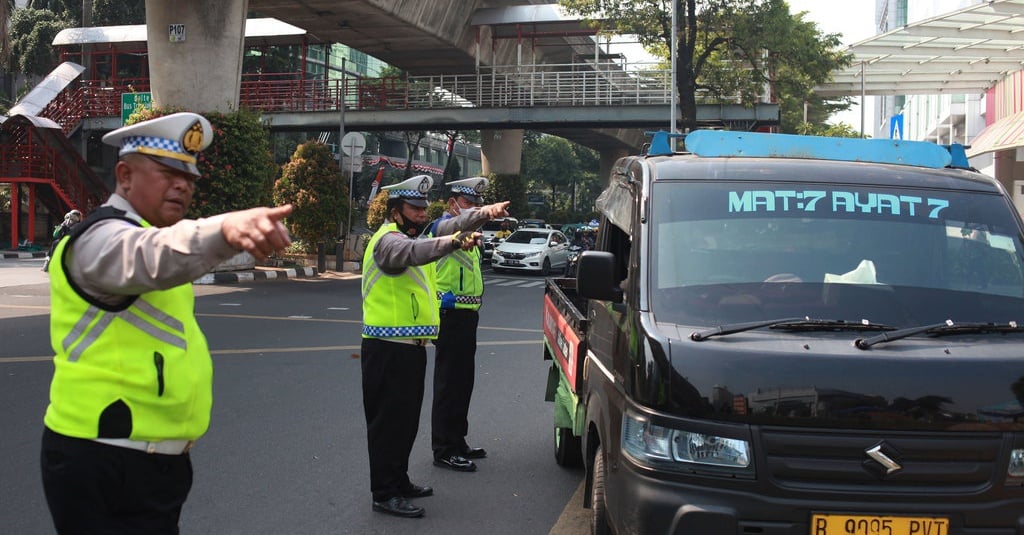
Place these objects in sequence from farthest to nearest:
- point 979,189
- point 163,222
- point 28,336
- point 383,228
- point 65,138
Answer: point 65,138, point 28,336, point 383,228, point 979,189, point 163,222

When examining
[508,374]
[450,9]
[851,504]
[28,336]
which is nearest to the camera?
[851,504]

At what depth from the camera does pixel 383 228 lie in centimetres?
529

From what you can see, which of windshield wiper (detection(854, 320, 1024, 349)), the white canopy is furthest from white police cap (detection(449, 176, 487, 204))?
the white canopy

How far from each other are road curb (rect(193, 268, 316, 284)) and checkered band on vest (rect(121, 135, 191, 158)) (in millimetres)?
16958

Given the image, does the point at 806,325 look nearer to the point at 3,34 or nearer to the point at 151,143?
the point at 151,143

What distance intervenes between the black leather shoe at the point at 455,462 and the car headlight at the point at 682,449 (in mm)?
2959

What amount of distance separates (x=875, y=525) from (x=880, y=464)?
20 cm

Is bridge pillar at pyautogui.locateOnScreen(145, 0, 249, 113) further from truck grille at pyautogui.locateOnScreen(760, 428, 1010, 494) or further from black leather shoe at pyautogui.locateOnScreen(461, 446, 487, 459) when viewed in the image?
truck grille at pyautogui.locateOnScreen(760, 428, 1010, 494)

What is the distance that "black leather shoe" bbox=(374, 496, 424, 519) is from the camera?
5141mm

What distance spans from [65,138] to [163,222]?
31082 mm

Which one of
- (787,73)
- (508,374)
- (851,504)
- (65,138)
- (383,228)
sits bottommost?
(508,374)

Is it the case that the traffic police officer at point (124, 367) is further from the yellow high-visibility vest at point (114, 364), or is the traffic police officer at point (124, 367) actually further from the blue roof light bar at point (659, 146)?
the blue roof light bar at point (659, 146)

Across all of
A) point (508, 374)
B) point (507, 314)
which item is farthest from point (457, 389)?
point (507, 314)

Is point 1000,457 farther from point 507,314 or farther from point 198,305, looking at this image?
point 198,305
